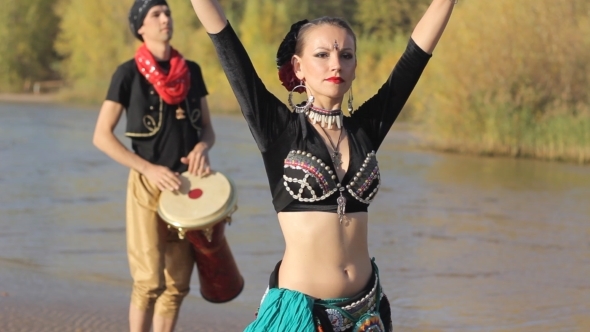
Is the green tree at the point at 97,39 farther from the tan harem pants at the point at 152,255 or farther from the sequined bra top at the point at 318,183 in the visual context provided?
the sequined bra top at the point at 318,183

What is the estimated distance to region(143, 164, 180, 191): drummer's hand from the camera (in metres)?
5.89

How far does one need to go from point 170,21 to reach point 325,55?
8.67ft

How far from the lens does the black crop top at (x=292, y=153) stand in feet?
11.6

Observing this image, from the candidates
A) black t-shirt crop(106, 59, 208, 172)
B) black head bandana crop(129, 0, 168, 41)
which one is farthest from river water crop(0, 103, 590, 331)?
black head bandana crop(129, 0, 168, 41)

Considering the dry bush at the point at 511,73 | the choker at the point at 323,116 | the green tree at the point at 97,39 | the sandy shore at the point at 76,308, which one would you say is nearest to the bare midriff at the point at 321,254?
the choker at the point at 323,116

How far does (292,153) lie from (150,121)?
2607mm

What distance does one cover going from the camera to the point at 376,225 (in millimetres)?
11945

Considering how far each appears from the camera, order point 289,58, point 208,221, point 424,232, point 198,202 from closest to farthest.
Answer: point 289,58
point 208,221
point 198,202
point 424,232

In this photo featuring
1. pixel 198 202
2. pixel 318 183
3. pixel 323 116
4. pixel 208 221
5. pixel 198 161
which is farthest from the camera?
pixel 198 161

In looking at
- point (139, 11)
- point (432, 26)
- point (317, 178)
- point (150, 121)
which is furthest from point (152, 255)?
point (432, 26)

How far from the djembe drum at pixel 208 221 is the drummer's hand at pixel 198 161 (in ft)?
0.12

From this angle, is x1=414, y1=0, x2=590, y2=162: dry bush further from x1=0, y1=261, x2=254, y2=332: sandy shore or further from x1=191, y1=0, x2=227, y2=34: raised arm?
x1=191, y1=0, x2=227, y2=34: raised arm

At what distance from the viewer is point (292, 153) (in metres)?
3.56

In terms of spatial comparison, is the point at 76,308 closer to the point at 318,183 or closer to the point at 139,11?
the point at 139,11
